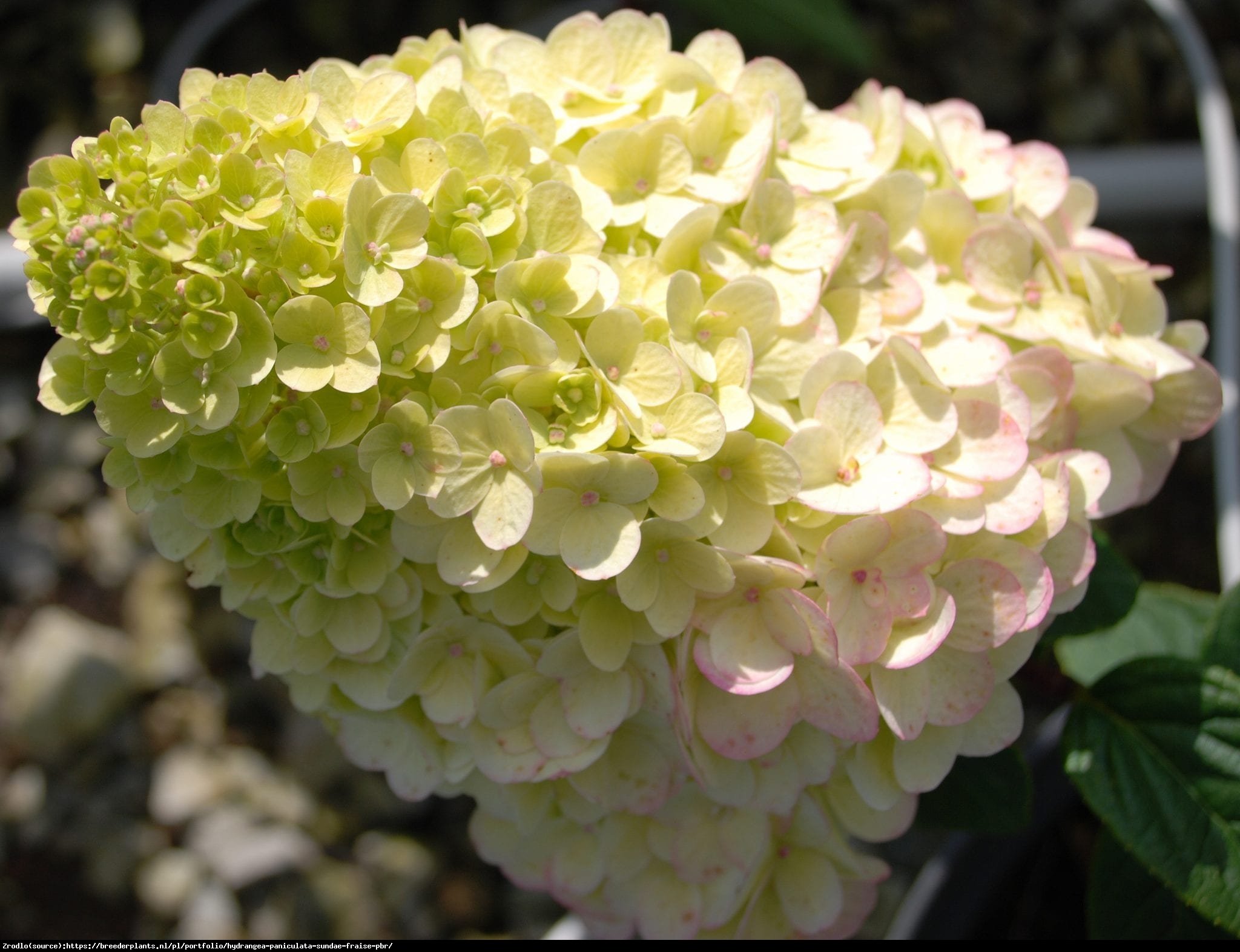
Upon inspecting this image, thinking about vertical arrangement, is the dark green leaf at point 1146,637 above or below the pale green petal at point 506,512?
below

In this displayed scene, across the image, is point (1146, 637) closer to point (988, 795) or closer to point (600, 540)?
point (988, 795)

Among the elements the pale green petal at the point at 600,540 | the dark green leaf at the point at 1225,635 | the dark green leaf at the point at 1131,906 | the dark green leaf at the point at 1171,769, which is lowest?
the dark green leaf at the point at 1131,906

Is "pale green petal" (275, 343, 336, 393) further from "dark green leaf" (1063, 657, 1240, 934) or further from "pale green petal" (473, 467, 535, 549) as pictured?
"dark green leaf" (1063, 657, 1240, 934)

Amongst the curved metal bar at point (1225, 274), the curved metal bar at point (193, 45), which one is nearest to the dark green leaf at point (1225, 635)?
the curved metal bar at point (1225, 274)

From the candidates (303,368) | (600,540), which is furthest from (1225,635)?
(303,368)

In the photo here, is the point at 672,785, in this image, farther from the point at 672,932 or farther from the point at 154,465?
the point at 154,465

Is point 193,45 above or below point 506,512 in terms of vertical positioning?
below

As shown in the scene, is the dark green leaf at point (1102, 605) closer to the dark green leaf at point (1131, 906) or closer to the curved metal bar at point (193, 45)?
the dark green leaf at point (1131, 906)
